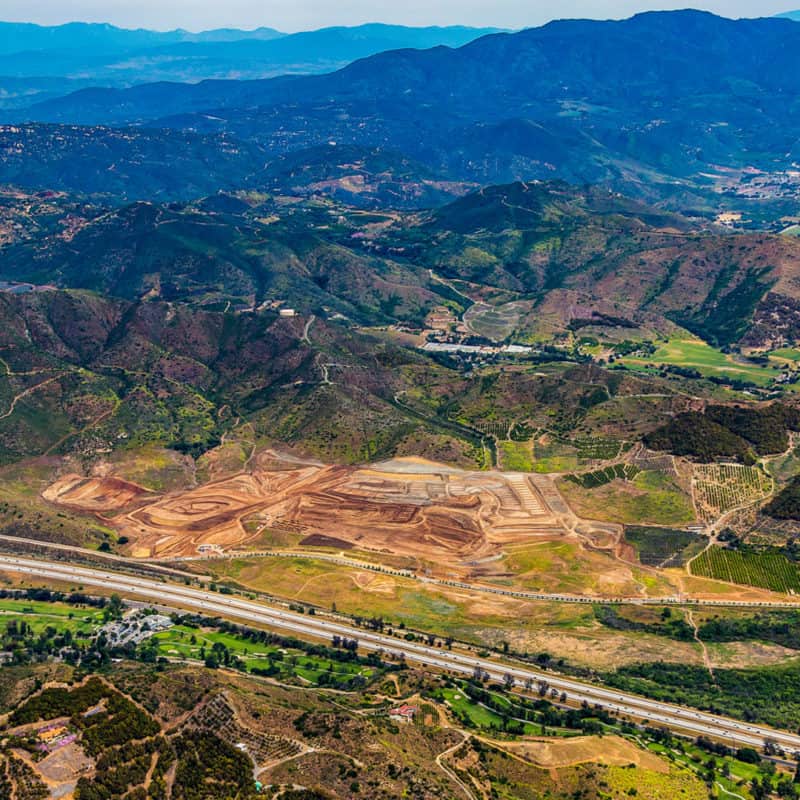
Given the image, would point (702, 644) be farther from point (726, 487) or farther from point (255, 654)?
point (255, 654)

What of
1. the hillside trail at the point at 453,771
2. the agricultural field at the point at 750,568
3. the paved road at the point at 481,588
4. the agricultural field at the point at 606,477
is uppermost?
the hillside trail at the point at 453,771

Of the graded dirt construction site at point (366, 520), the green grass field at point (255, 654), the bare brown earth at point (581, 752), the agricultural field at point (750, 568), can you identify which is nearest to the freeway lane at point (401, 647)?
the green grass field at point (255, 654)

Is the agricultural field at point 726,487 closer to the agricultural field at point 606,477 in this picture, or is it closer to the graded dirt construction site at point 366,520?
the agricultural field at point 606,477

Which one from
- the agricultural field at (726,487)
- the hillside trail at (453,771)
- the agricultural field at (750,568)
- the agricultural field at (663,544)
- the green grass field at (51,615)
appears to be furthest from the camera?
the agricultural field at (726,487)

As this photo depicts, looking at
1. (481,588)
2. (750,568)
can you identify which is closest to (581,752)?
(481,588)

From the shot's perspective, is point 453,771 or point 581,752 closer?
point 453,771

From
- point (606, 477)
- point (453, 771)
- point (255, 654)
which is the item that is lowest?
point (255, 654)

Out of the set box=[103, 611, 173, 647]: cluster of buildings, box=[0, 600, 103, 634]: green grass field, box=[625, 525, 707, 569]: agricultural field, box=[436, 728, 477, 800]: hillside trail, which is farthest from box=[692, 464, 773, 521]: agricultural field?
box=[0, 600, 103, 634]: green grass field
